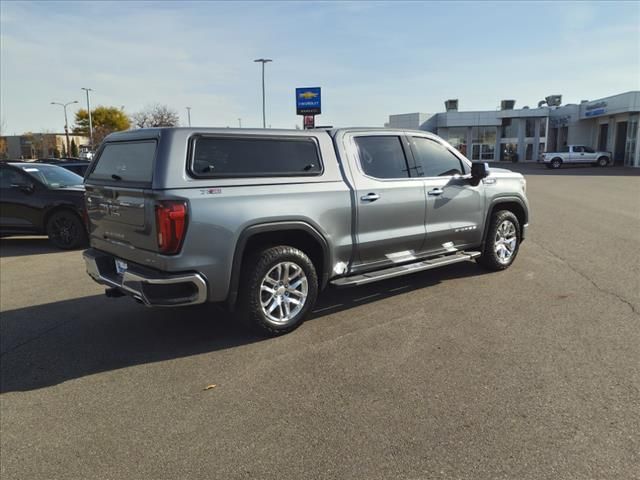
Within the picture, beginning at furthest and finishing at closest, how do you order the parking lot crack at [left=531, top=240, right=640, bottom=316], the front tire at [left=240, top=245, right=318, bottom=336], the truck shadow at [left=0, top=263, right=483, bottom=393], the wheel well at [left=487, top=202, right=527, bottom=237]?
the wheel well at [left=487, top=202, right=527, bottom=237] → the parking lot crack at [left=531, top=240, right=640, bottom=316] → the front tire at [left=240, top=245, right=318, bottom=336] → the truck shadow at [left=0, top=263, right=483, bottom=393]

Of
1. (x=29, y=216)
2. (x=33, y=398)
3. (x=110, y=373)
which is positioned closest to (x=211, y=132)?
(x=110, y=373)

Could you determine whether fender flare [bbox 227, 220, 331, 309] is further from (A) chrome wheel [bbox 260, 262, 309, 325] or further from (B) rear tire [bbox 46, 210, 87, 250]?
(B) rear tire [bbox 46, 210, 87, 250]

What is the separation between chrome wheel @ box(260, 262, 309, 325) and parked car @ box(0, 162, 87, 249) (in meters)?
6.24

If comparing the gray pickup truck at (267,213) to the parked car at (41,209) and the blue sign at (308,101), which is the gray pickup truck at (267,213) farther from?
the blue sign at (308,101)

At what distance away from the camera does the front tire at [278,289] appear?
448 centimetres

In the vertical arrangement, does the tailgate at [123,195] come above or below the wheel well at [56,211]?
above

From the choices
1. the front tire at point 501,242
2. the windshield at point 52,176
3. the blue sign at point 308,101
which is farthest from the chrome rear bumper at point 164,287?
the blue sign at point 308,101

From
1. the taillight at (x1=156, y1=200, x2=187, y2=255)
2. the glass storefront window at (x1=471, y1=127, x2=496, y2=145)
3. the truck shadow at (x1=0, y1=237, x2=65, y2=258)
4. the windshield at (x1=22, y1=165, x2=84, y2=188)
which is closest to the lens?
the taillight at (x1=156, y1=200, x2=187, y2=255)

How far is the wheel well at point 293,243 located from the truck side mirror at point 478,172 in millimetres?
2421

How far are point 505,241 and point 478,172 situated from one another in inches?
51.2

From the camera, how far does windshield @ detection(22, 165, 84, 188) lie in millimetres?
→ 9703

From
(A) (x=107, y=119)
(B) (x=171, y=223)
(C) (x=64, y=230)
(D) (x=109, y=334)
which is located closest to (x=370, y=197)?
(B) (x=171, y=223)

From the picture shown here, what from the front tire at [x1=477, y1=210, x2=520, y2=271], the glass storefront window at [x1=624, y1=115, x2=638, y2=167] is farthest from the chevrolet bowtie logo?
the front tire at [x1=477, y1=210, x2=520, y2=271]

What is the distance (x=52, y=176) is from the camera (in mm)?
9961
